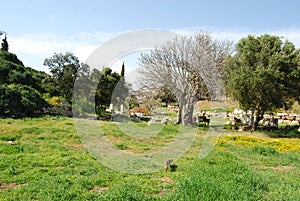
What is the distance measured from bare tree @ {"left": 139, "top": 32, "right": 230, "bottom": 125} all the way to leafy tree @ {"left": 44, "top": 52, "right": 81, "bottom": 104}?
8.76m

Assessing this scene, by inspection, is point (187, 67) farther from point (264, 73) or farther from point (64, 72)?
point (64, 72)

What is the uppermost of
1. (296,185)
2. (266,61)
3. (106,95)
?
(266,61)

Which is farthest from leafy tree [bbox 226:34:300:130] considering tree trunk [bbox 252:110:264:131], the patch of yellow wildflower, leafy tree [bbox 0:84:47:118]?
leafy tree [bbox 0:84:47:118]

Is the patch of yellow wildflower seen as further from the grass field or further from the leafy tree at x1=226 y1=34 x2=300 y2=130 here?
the leafy tree at x1=226 y1=34 x2=300 y2=130

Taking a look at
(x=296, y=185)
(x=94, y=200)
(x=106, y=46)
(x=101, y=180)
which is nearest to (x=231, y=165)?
(x=296, y=185)

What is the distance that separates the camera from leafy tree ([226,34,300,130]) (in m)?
16.3

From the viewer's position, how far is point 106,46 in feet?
35.8

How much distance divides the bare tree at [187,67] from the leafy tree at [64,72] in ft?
28.7

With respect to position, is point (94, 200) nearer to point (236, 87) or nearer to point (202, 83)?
point (236, 87)

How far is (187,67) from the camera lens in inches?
793

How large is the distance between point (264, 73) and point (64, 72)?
59.2 feet

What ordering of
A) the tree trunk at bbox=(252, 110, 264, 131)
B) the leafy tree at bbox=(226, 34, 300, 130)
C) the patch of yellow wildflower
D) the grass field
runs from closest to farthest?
the grass field, the patch of yellow wildflower, the leafy tree at bbox=(226, 34, 300, 130), the tree trunk at bbox=(252, 110, 264, 131)

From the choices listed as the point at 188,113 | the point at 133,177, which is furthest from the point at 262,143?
the point at 133,177

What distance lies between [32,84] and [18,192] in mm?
18390
